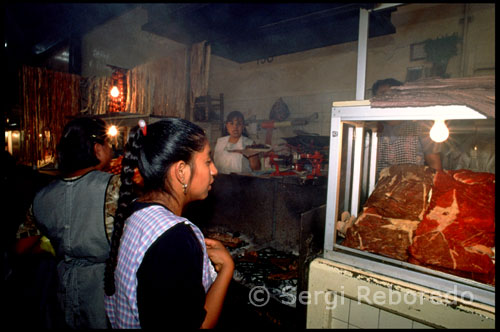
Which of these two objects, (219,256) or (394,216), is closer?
(219,256)

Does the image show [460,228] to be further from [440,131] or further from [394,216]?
[440,131]

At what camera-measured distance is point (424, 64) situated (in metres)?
5.79

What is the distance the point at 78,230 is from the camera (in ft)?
7.59

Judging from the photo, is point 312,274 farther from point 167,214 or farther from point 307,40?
point 307,40

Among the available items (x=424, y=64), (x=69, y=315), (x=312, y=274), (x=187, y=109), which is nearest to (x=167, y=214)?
(x=312, y=274)

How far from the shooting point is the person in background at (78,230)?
2.31 m

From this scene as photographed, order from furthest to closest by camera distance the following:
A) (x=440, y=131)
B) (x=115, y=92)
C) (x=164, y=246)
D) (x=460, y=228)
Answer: (x=115, y=92), (x=460, y=228), (x=440, y=131), (x=164, y=246)

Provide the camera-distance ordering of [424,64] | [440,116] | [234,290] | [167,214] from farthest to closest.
Result: 1. [424,64]
2. [234,290]
3. [440,116]
4. [167,214]

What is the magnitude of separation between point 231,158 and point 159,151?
461 centimetres

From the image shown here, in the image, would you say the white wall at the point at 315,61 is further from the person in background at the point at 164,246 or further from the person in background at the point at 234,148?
the person in background at the point at 164,246

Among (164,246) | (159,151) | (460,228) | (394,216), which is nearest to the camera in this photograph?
(164,246)

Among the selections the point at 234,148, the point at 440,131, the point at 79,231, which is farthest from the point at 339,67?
the point at 79,231

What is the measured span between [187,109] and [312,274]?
5.27 meters

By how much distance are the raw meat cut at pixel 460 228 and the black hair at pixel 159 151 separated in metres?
1.92
